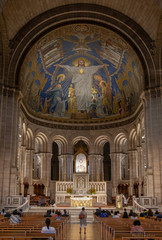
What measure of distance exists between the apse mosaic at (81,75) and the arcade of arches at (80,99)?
0.43 ft

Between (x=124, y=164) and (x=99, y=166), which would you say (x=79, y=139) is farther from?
(x=124, y=164)

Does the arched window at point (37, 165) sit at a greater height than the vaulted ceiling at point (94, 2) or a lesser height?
lesser

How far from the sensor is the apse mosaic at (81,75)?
101 ft

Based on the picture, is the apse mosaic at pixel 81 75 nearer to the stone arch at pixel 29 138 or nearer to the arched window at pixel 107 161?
the stone arch at pixel 29 138

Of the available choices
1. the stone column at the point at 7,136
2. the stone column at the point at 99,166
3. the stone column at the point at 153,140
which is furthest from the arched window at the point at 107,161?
the stone column at the point at 7,136

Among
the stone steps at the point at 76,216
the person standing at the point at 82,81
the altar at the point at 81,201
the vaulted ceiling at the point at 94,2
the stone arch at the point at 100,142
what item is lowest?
the stone steps at the point at 76,216

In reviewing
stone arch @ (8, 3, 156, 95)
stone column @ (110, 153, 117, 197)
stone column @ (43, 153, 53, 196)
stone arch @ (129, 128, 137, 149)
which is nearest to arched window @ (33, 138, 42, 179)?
stone column @ (43, 153, 53, 196)

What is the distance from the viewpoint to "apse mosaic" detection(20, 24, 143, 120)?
3075 cm

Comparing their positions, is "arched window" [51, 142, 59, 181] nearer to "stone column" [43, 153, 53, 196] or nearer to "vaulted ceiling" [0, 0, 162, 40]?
"stone column" [43, 153, 53, 196]

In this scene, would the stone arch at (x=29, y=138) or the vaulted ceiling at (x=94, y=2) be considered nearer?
the vaulted ceiling at (x=94, y=2)

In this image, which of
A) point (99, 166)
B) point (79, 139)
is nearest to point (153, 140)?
point (99, 166)

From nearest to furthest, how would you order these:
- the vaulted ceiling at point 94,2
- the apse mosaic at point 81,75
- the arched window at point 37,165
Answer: the vaulted ceiling at point 94,2 → the apse mosaic at point 81,75 → the arched window at point 37,165

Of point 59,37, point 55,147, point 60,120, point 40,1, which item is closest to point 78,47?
point 59,37

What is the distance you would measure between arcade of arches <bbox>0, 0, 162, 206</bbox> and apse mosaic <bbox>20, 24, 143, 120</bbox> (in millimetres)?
131
